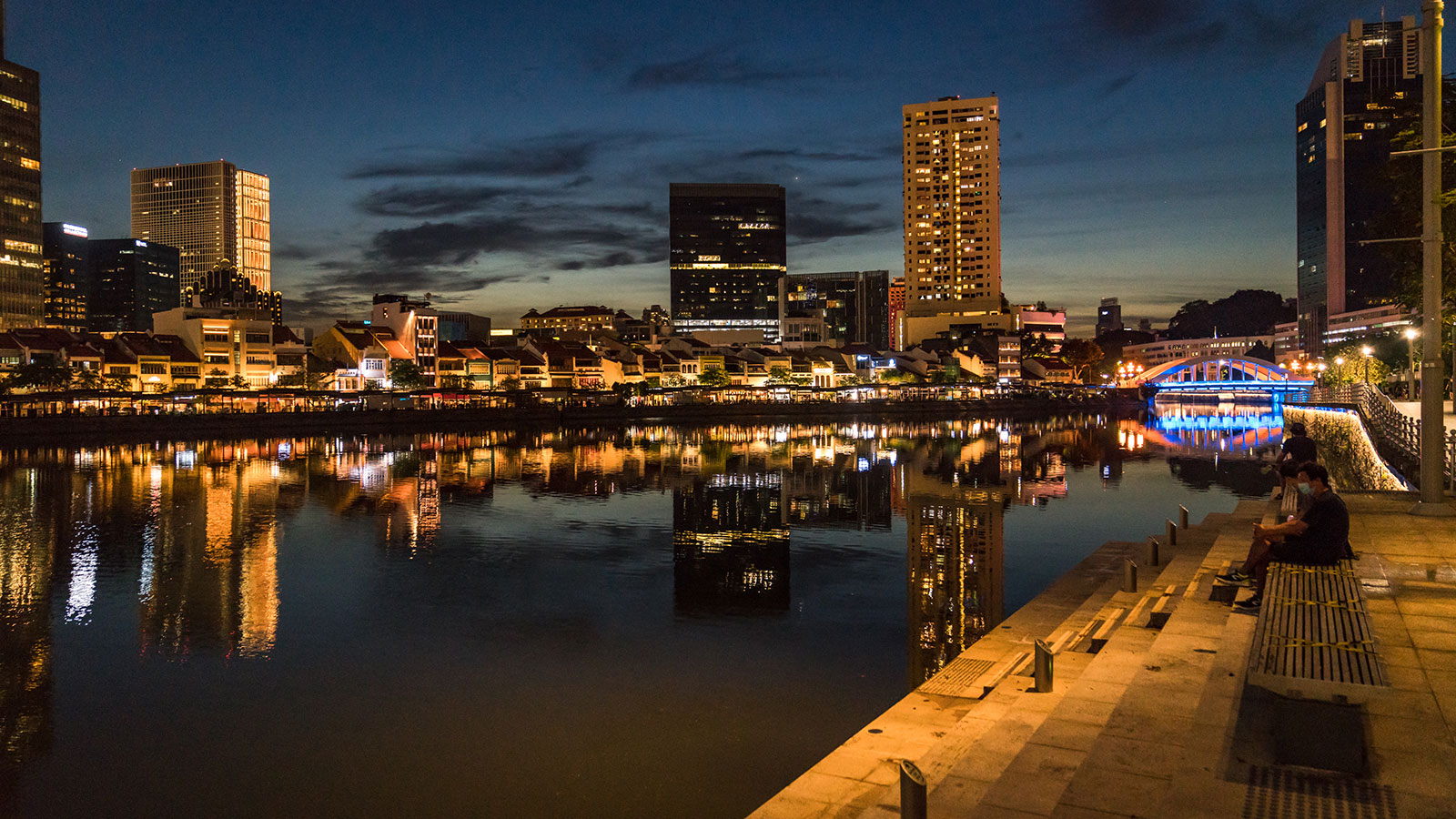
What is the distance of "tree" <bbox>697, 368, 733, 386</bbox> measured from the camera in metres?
125

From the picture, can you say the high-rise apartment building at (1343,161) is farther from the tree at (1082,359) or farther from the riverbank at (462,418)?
the riverbank at (462,418)

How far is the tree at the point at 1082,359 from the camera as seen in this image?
576ft

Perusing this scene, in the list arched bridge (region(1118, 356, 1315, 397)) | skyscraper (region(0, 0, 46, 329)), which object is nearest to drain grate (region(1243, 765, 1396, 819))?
arched bridge (region(1118, 356, 1315, 397))

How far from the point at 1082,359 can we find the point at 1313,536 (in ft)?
586

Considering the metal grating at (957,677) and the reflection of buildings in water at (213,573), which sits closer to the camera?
the metal grating at (957,677)

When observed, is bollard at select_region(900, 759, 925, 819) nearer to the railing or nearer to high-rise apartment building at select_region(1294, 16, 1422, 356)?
the railing

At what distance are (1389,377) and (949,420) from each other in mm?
38850

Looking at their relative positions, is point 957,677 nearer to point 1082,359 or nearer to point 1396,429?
point 1396,429

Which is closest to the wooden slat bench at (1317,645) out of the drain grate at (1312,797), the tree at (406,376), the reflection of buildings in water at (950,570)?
the drain grate at (1312,797)

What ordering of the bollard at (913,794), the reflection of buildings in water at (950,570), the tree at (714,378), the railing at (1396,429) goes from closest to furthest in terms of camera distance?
the bollard at (913,794), the reflection of buildings in water at (950,570), the railing at (1396,429), the tree at (714,378)

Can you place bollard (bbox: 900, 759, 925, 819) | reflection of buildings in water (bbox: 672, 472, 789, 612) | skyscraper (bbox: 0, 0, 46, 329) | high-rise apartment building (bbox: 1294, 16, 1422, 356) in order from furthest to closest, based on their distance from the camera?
high-rise apartment building (bbox: 1294, 16, 1422, 356) → skyscraper (bbox: 0, 0, 46, 329) → reflection of buildings in water (bbox: 672, 472, 789, 612) → bollard (bbox: 900, 759, 925, 819)

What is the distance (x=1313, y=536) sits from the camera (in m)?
7.68

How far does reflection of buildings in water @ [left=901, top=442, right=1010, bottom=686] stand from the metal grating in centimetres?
74

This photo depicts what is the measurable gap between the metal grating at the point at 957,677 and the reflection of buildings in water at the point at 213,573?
29.6 feet
